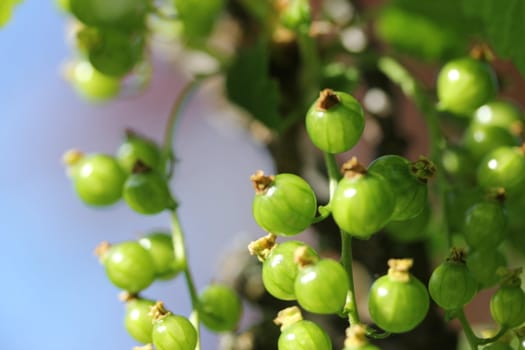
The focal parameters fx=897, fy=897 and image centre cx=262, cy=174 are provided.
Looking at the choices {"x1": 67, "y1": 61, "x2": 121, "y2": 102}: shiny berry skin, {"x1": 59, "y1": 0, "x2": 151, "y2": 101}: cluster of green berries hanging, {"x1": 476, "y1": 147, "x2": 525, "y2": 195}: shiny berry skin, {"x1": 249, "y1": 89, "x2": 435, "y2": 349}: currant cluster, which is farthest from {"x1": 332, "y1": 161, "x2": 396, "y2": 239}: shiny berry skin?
{"x1": 67, "y1": 61, "x2": 121, "y2": 102}: shiny berry skin

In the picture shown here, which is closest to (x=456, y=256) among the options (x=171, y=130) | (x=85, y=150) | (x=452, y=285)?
(x=452, y=285)

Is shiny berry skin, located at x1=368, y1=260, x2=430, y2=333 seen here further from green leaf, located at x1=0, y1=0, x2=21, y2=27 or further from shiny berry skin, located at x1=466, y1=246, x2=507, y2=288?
green leaf, located at x1=0, y1=0, x2=21, y2=27

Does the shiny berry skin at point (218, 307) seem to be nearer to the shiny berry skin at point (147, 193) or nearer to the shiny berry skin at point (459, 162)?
the shiny berry skin at point (147, 193)

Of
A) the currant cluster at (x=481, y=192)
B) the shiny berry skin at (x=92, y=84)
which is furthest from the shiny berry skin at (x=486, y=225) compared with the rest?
the shiny berry skin at (x=92, y=84)

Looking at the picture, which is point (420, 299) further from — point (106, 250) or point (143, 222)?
point (143, 222)

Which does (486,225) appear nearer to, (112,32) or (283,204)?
(283,204)
